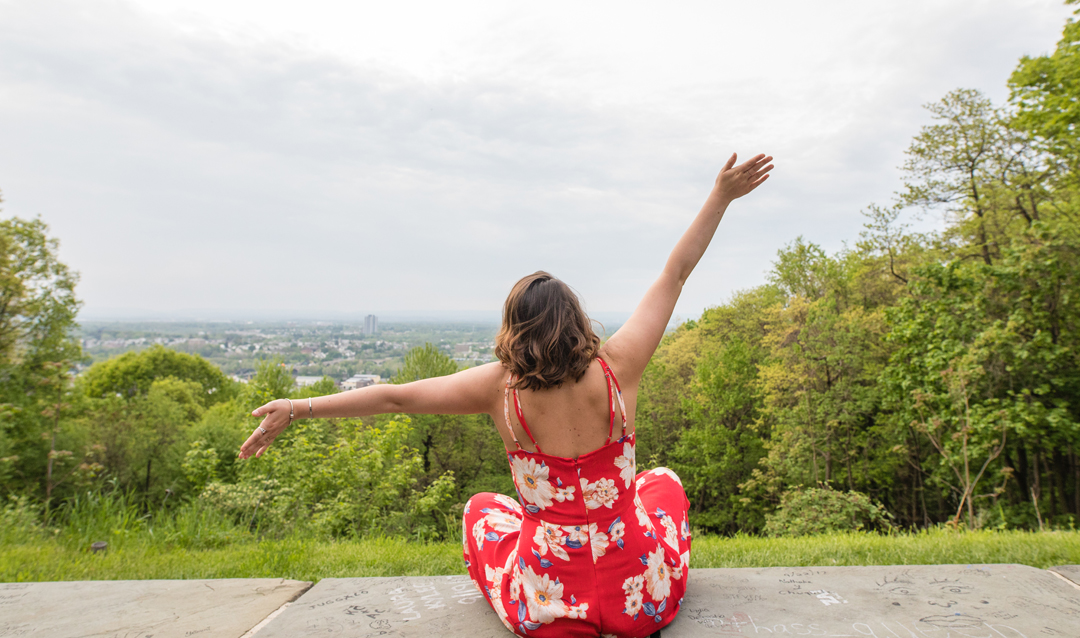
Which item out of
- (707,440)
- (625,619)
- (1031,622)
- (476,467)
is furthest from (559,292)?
(476,467)

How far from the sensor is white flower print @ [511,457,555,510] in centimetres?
200

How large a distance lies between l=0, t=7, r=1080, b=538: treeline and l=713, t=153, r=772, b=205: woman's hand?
3.69 metres

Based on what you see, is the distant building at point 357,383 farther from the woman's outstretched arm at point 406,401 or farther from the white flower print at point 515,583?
the white flower print at point 515,583

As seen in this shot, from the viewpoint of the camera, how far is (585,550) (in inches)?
78.9

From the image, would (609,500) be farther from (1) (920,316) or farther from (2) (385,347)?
(2) (385,347)

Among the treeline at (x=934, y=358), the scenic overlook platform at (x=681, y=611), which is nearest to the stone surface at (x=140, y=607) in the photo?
the scenic overlook platform at (x=681, y=611)

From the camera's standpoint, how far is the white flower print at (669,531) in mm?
2270

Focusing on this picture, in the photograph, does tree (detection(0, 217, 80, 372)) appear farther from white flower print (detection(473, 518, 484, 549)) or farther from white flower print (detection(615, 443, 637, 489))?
white flower print (detection(615, 443, 637, 489))

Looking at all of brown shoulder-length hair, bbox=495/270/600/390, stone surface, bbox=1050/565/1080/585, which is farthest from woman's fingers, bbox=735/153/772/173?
stone surface, bbox=1050/565/1080/585

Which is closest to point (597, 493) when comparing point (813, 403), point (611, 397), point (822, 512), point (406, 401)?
point (611, 397)

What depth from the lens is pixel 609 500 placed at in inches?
79.0

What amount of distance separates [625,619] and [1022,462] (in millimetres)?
21257

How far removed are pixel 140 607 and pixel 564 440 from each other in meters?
2.29

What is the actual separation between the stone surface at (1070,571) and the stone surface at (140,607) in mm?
3689
